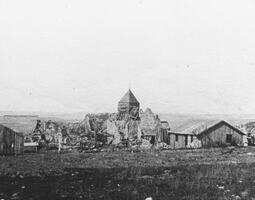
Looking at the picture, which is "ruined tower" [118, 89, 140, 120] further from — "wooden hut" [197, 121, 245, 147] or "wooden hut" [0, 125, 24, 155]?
"wooden hut" [0, 125, 24, 155]

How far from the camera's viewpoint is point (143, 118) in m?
56.4

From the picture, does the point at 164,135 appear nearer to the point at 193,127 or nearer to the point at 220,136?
the point at 193,127

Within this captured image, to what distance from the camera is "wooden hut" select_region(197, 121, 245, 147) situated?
4916 cm

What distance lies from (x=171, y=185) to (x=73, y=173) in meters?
6.75

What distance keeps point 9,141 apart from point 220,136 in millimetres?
27959

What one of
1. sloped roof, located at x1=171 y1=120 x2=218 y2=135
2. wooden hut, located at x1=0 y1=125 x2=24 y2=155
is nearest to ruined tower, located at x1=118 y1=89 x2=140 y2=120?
sloped roof, located at x1=171 y1=120 x2=218 y2=135

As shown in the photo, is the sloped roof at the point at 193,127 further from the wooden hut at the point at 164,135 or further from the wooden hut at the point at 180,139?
A: the wooden hut at the point at 164,135

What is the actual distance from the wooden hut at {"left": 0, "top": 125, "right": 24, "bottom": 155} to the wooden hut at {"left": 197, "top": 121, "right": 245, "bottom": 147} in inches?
915

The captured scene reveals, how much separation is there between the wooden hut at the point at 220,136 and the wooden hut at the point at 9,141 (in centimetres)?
2325

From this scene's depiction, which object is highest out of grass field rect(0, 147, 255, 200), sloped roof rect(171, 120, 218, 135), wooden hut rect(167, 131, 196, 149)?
sloped roof rect(171, 120, 218, 135)

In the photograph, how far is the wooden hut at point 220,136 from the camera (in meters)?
49.2

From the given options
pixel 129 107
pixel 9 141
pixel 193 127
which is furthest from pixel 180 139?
pixel 9 141

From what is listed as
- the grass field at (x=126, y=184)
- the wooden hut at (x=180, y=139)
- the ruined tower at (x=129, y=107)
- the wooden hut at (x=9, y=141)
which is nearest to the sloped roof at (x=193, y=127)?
the wooden hut at (x=180, y=139)

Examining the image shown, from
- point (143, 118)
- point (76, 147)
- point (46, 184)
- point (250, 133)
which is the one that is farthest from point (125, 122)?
point (46, 184)
